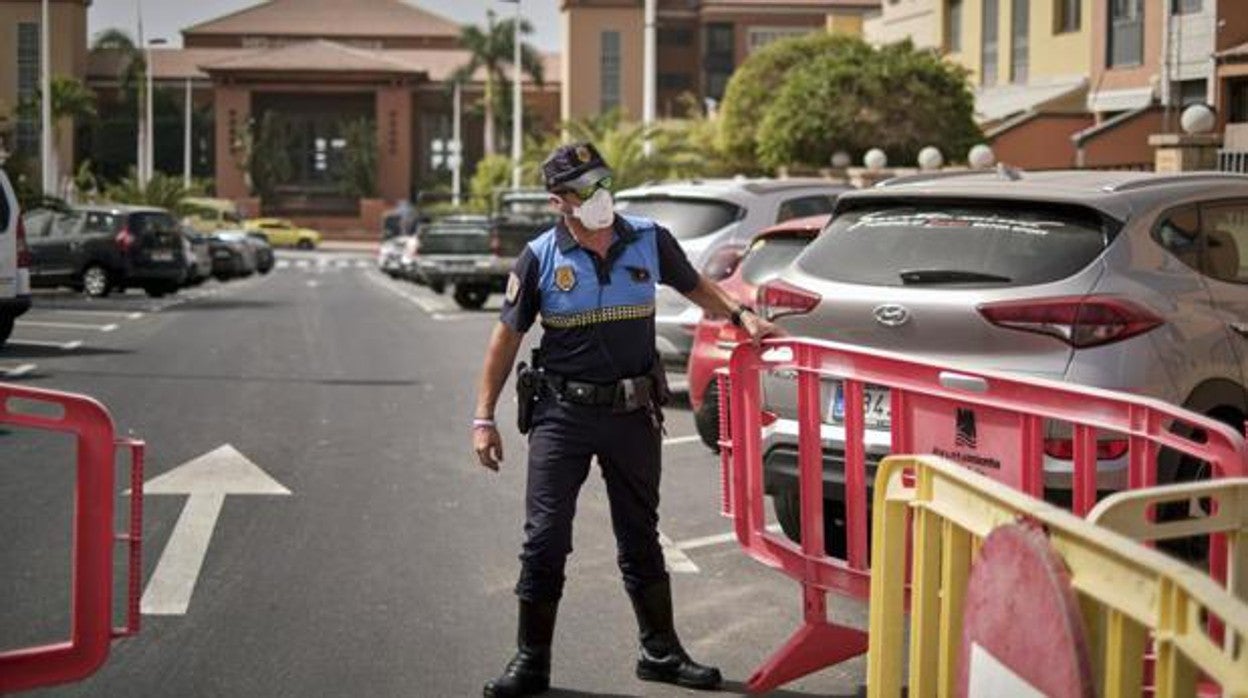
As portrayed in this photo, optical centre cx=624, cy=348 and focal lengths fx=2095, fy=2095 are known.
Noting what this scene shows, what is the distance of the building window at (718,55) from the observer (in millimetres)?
101625

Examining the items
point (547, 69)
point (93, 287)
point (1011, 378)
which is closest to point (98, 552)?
point (1011, 378)

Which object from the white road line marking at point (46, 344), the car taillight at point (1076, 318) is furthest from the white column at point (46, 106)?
the car taillight at point (1076, 318)

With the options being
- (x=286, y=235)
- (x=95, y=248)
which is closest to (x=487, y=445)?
(x=95, y=248)

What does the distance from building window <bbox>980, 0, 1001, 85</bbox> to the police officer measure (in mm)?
41849

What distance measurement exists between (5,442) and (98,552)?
7.57m

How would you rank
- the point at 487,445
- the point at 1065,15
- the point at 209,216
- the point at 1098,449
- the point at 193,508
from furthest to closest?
the point at 209,216 < the point at 1065,15 < the point at 193,508 < the point at 1098,449 < the point at 487,445

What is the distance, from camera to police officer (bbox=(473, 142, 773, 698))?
705 cm

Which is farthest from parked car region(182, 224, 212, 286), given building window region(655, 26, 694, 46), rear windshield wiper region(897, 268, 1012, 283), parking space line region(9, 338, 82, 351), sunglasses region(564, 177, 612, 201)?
building window region(655, 26, 694, 46)

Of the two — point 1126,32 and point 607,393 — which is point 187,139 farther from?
point 607,393

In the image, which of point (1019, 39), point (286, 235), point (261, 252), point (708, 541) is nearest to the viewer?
point (708, 541)

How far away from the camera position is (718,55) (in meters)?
102

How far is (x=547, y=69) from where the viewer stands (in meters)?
117

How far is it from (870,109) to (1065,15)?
5.69m

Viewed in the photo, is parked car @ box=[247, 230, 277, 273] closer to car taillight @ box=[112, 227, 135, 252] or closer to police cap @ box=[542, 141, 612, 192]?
car taillight @ box=[112, 227, 135, 252]
